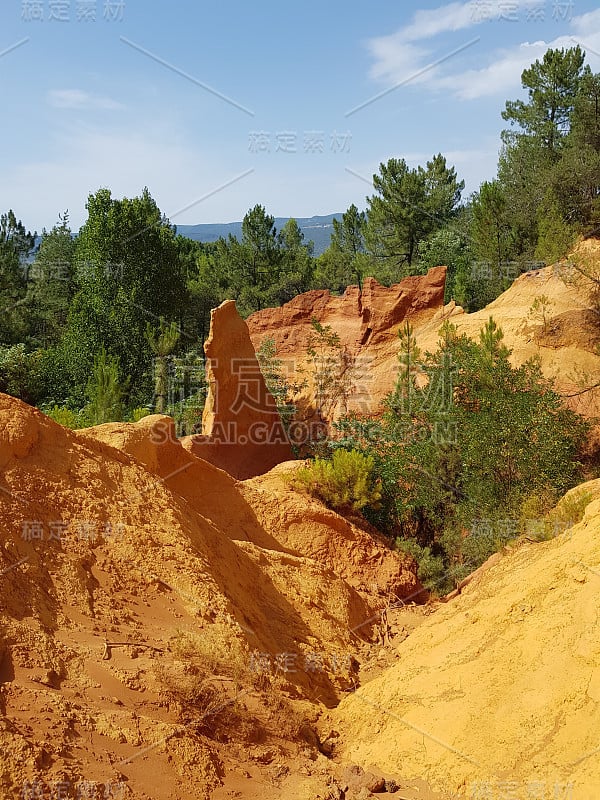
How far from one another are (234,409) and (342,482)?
4.59m

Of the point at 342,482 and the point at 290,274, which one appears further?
the point at 290,274

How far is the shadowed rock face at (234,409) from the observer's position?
1605 cm

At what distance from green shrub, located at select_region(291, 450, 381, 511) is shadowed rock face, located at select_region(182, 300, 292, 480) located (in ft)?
10.5

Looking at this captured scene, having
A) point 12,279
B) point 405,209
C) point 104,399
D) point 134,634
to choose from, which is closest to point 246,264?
point 405,209

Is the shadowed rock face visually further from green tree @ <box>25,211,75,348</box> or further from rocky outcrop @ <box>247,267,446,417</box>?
green tree @ <box>25,211,75,348</box>

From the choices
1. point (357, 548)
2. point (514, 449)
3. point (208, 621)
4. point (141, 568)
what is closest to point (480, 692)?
point (208, 621)

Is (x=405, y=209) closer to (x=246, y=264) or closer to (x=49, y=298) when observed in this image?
(x=246, y=264)

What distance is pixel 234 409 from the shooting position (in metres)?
16.8

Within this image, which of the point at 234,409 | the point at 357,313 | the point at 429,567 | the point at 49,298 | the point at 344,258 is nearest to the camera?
the point at 429,567

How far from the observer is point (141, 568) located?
627 centimetres

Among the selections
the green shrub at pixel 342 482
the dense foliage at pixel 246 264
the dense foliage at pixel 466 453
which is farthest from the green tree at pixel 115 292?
the green shrub at pixel 342 482

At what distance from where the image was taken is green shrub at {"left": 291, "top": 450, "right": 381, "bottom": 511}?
42.5 ft

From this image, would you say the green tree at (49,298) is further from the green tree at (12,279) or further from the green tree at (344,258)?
the green tree at (344,258)

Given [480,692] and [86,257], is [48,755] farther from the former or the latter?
[86,257]
